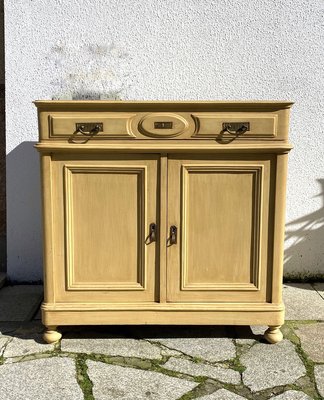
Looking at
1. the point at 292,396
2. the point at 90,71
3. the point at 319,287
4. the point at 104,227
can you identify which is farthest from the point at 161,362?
the point at 90,71

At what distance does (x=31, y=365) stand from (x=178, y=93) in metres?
2.21

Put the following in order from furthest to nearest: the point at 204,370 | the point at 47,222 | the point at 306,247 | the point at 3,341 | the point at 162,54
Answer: the point at 306,247
the point at 162,54
the point at 3,341
the point at 47,222
the point at 204,370

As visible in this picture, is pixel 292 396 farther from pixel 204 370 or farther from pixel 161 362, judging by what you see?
pixel 161 362

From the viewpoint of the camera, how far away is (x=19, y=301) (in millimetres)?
3365

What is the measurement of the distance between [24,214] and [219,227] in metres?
1.77

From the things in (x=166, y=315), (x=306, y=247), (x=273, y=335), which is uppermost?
(x=306, y=247)

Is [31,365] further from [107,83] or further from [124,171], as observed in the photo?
[107,83]

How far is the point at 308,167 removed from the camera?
143 inches

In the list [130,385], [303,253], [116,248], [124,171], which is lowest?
[130,385]

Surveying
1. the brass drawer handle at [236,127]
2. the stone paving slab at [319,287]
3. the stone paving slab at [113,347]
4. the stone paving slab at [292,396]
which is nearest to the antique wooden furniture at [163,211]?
the brass drawer handle at [236,127]

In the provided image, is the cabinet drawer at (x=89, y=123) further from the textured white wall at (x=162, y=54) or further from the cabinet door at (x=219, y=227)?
the textured white wall at (x=162, y=54)

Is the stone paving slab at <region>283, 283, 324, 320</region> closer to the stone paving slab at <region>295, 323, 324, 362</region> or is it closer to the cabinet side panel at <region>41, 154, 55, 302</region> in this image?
the stone paving slab at <region>295, 323, 324, 362</region>

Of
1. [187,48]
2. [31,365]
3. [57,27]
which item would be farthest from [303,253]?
[57,27]

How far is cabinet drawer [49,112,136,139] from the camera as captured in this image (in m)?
2.51
